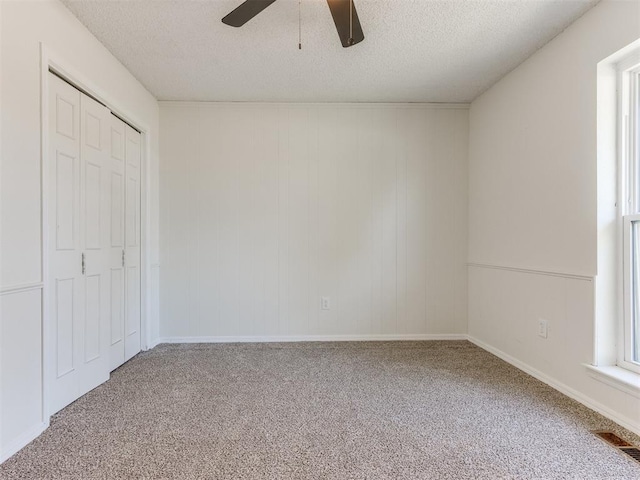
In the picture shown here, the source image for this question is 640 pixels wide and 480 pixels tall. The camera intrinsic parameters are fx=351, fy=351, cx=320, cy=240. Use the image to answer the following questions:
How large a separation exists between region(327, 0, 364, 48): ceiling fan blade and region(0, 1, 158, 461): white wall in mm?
1525

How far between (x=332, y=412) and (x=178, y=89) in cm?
294

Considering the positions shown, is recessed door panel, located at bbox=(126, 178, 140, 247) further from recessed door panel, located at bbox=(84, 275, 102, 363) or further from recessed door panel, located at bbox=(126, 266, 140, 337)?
recessed door panel, located at bbox=(84, 275, 102, 363)

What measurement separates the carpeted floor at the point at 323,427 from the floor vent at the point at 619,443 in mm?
49

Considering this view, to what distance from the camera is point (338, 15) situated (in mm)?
A: 1776

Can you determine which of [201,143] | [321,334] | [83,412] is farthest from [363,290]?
[83,412]

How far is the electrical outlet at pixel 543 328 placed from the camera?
8.02 ft

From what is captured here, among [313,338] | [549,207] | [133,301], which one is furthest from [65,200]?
[549,207]

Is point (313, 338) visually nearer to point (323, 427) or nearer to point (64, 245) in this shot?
point (323, 427)

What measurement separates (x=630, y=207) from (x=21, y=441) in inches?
134

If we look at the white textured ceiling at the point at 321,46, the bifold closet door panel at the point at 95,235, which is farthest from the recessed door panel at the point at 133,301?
the white textured ceiling at the point at 321,46

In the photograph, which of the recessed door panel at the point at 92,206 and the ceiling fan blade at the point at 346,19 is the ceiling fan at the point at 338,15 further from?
the recessed door panel at the point at 92,206

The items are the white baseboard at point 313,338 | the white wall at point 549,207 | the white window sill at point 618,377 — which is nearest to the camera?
the white window sill at point 618,377

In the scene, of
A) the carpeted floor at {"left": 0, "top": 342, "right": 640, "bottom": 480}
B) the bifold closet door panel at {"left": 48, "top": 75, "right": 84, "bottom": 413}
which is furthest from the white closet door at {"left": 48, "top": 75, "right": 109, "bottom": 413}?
the carpeted floor at {"left": 0, "top": 342, "right": 640, "bottom": 480}

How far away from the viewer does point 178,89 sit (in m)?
3.17
